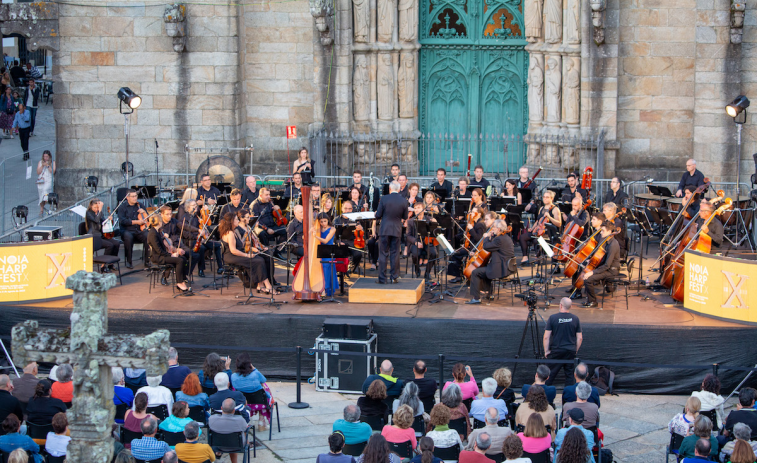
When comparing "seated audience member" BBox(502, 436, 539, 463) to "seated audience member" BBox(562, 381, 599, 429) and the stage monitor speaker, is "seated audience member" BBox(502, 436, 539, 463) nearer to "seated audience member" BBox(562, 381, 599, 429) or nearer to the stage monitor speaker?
"seated audience member" BBox(562, 381, 599, 429)

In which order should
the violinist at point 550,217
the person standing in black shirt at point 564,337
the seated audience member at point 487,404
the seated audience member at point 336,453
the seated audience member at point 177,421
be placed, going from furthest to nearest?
the violinist at point 550,217 < the person standing in black shirt at point 564,337 < the seated audience member at point 487,404 < the seated audience member at point 177,421 < the seated audience member at point 336,453

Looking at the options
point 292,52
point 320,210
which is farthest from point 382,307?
point 292,52

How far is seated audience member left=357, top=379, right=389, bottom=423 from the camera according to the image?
10406mm

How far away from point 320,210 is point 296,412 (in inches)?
192

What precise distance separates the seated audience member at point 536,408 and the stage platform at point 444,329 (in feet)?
10.3

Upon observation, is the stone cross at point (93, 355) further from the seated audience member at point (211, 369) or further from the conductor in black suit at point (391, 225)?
the conductor in black suit at point (391, 225)

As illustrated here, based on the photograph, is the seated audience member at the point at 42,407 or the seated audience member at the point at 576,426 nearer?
the seated audience member at the point at 576,426

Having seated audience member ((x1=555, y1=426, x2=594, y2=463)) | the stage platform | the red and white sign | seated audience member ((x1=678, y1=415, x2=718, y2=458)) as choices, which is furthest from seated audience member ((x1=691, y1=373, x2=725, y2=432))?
the red and white sign

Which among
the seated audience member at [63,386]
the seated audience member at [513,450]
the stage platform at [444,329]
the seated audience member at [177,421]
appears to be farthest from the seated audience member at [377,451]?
the stage platform at [444,329]

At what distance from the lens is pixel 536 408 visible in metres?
10.1

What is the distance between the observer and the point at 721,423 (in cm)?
1065

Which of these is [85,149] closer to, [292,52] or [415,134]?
[292,52]

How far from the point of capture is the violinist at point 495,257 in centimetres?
1476

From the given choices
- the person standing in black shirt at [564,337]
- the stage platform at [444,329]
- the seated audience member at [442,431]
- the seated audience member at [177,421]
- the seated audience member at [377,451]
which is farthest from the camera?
the stage platform at [444,329]
